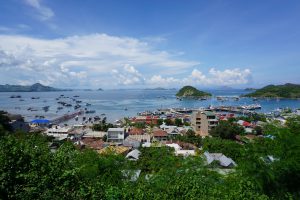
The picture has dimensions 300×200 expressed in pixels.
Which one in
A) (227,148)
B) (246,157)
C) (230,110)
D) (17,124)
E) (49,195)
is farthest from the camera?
(230,110)

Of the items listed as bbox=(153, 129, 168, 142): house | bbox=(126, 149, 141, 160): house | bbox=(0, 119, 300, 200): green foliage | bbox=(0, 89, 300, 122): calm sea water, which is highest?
bbox=(0, 119, 300, 200): green foliage

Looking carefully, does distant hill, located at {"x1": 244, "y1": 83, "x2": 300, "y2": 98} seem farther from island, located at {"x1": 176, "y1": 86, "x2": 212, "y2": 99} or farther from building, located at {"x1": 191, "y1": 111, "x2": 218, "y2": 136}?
building, located at {"x1": 191, "y1": 111, "x2": 218, "y2": 136}

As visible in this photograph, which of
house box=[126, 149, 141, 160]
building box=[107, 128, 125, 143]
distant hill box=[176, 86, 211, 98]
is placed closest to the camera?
house box=[126, 149, 141, 160]

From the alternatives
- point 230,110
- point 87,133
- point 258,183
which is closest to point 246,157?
point 258,183

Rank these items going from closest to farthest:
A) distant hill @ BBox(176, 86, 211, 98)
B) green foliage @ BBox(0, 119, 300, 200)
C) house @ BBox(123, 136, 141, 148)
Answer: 1. green foliage @ BBox(0, 119, 300, 200)
2. house @ BBox(123, 136, 141, 148)
3. distant hill @ BBox(176, 86, 211, 98)

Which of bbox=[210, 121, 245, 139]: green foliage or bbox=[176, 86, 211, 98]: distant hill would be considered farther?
bbox=[176, 86, 211, 98]: distant hill

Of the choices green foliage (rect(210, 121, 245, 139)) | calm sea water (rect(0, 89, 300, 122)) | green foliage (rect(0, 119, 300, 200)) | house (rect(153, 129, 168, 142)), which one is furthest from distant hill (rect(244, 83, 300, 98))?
green foliage (rect(0, 119, 300, 200))

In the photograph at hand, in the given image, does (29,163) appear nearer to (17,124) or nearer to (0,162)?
(0,162)

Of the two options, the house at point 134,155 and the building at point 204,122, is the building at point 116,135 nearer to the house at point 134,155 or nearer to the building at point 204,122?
the house at point 134,155

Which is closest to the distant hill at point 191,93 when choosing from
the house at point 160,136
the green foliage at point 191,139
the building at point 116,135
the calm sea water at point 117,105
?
the calm sea water at point 117,105
